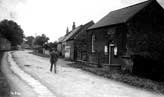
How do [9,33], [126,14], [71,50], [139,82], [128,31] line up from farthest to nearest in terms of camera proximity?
1. [9,33]
2. [71,50]
3. [126,14]
4. [128,31]
5. [139,82]

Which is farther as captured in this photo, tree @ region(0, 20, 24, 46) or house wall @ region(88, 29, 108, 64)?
tree @ region(0, 20, 24, 46)

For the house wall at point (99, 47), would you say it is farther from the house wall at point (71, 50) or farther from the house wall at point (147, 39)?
the house wall at point (71, 50)

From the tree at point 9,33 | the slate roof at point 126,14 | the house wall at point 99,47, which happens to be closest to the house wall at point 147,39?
the slate roof at point 126,14

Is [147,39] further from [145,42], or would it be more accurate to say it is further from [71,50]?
[71,50]

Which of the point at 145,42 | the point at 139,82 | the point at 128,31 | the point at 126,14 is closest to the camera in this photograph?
the point at 139,82

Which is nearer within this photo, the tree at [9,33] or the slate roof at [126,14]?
the slate roof at [126,14]

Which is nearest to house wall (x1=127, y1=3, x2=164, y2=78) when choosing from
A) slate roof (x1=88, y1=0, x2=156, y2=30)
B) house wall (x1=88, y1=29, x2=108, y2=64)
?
slate roof (x1=88, y1=0, x2=156, y2=30)

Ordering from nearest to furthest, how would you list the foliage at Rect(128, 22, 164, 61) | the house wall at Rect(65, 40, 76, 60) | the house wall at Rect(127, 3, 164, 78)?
the house wall at Rect(127, 3, 164, 78) < the foliage at Rect(128, 22, 164, 61) < the house wall at Rect(65, 40, 76, 60)

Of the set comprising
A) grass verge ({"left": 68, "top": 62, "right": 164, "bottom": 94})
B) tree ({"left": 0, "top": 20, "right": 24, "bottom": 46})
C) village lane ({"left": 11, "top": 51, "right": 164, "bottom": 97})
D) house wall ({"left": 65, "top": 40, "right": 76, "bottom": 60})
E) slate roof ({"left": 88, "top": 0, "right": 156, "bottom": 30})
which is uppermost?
tree ({"left": 0, "top": 20, "right": 24, "bottom": 46})

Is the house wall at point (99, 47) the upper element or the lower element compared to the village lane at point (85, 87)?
upper

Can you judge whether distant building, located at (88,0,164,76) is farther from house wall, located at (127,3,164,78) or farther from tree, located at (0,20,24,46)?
tree, located at (0,20,24,46)

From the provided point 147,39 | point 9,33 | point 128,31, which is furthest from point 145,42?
point 9,33

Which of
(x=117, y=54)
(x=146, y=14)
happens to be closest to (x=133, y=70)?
(x=117, y=54)

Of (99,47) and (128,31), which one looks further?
(99,47)
